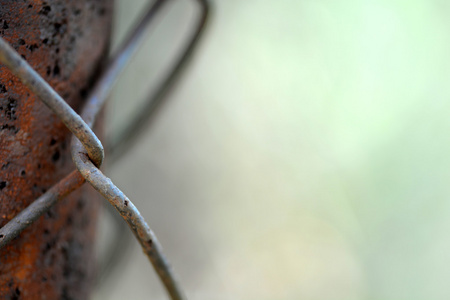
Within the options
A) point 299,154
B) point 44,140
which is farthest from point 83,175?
point 299,154

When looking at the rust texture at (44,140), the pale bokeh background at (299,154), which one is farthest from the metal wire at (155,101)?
the pale bokeh background at (299,154)

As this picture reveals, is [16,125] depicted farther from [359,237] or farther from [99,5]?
[359,237]

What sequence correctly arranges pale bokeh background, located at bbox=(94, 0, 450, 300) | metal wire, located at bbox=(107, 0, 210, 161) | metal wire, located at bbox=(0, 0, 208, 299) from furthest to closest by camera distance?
pale bokeh background, located at bbox=(94, 0, 450, 300), metal wire, located at bbox=(107, 0, 210, 161), metal wire, located at bbox=(0, 0, 208, 299)

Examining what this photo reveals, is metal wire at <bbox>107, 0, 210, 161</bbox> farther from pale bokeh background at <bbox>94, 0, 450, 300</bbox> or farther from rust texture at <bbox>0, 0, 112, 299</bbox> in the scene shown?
pale bokeh background at <bbox>94, 0, 450, 300</bbox>

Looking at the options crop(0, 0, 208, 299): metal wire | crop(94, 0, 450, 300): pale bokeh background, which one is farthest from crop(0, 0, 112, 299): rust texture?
crop(94, 0, 450, 300): pale bokeh background

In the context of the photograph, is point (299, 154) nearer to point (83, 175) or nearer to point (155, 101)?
point (155, 101)

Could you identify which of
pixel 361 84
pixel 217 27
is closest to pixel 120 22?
pixel 217 27
